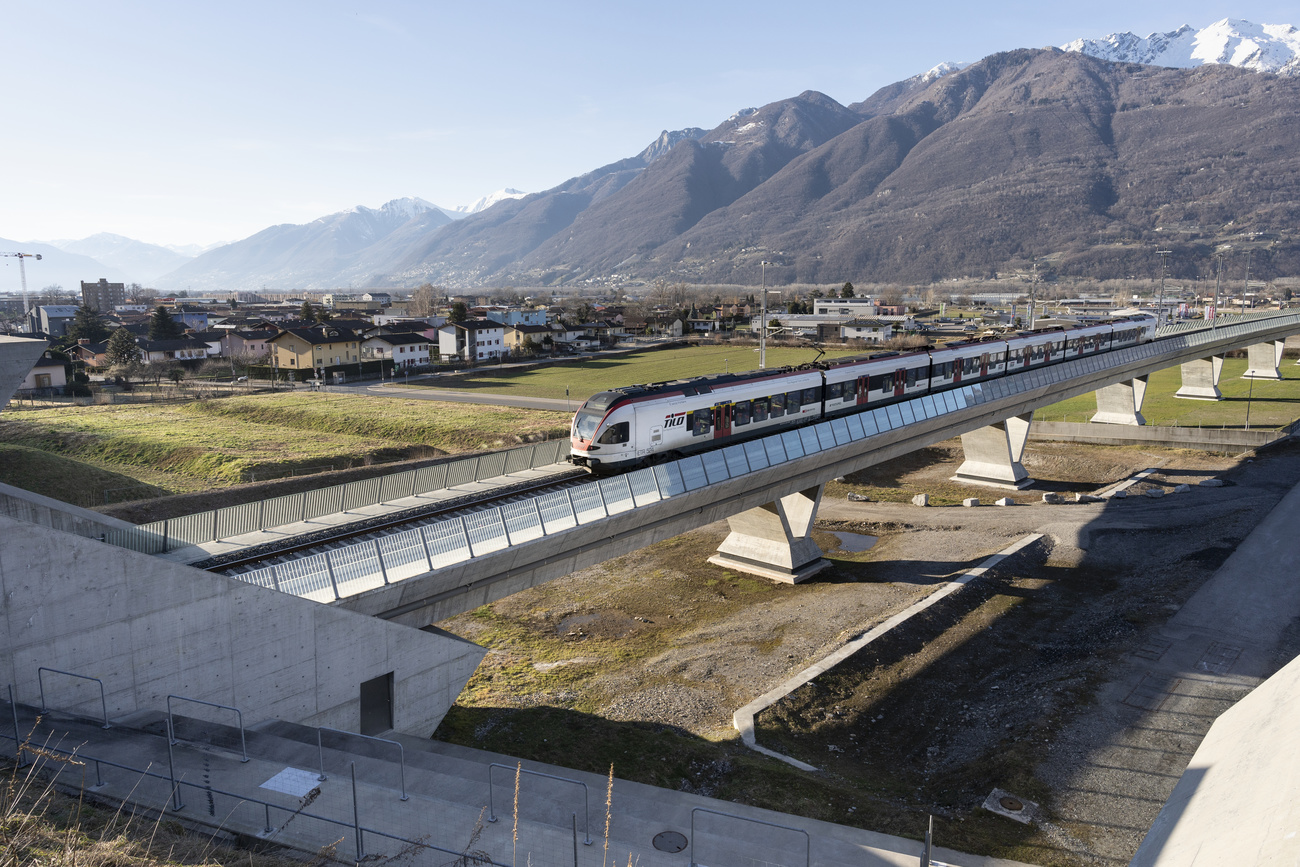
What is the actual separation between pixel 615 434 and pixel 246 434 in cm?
4520

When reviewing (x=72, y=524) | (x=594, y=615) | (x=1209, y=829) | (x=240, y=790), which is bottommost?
(x=594, y=615)

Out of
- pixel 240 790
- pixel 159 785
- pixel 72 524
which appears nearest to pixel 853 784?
pixel 240 790

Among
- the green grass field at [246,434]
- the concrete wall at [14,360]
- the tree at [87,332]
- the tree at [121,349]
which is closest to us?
the concrete wall at [14,360]

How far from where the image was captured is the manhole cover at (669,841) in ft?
39.2

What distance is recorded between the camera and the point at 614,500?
2156cm

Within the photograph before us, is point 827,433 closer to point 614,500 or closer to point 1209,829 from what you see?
point 614,500

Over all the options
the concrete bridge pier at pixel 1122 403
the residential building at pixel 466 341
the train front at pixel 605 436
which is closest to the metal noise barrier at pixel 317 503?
the train front at pixel 605 436

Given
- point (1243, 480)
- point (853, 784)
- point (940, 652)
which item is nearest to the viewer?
point (853, 784)

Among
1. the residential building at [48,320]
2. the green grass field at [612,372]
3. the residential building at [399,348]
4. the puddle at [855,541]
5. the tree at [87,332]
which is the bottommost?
the puddle at [855,541]

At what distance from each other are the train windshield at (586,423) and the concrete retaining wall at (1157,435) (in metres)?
48.5

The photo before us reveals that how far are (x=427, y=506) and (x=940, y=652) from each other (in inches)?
736

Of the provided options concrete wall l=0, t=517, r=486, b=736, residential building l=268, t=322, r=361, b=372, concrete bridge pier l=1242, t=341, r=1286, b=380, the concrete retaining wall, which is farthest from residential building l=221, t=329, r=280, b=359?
concrete bridge pier l=1242, t=341, r=1286, b=380

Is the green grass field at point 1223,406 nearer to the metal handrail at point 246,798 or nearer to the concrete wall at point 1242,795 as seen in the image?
the concrete wall at point 1242,795

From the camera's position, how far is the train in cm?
2500
